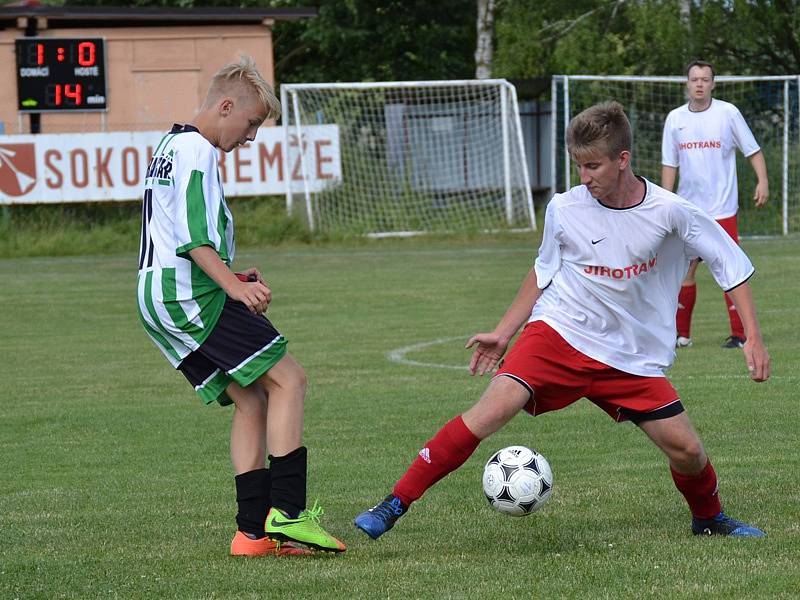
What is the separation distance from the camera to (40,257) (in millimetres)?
22531

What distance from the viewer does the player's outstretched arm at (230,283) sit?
478 cm

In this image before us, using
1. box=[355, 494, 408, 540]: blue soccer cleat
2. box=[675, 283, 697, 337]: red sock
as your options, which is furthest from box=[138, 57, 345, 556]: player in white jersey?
box=[675, 283, 697, 337]: red sock

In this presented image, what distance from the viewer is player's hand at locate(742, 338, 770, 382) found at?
4930mm

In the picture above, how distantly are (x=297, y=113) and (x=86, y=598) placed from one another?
18.9m

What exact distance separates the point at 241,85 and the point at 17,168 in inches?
728

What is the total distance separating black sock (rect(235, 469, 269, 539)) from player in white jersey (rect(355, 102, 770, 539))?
1.22 ft

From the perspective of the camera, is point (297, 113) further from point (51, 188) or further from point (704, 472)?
point (704, 472)

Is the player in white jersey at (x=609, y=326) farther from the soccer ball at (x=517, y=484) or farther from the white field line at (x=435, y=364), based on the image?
the white field line at (x=435, y=364)

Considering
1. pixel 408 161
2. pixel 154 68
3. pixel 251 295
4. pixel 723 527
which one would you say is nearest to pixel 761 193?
pixel 723 527

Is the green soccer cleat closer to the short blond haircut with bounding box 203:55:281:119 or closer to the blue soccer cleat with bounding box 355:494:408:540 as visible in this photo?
the blue soccer cleat with bounding box 355:494:408:540

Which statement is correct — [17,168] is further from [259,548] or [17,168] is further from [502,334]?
[502,334]

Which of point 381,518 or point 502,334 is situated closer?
point 381,518

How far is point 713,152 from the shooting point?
36.5 feet

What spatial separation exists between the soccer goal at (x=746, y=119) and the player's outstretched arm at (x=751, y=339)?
17.1 metres
